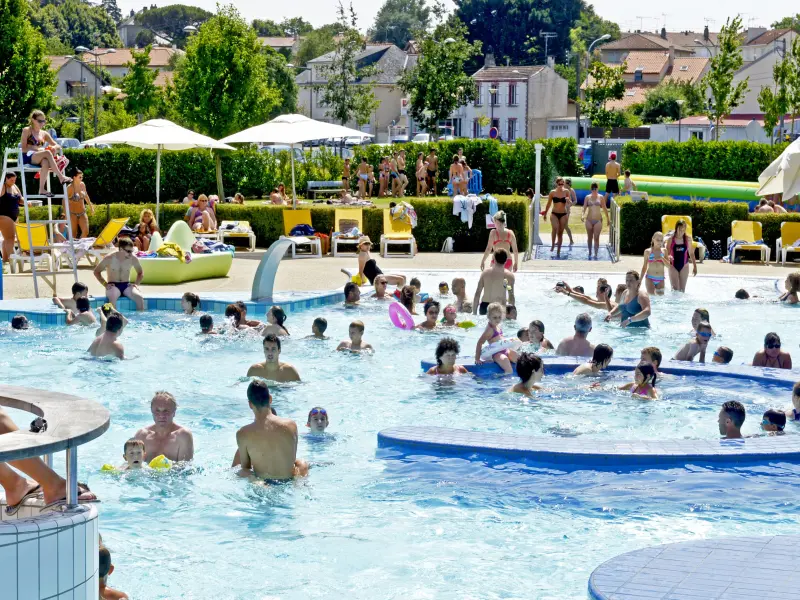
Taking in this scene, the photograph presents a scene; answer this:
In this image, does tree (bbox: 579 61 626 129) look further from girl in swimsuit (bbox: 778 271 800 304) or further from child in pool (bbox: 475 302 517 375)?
child in pool (bbox: 475 302 517 375)

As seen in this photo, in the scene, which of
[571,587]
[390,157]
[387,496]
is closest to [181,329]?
[387,496]

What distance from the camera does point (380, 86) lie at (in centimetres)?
9738

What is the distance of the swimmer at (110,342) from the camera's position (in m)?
12.8

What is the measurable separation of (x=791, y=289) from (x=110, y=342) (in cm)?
948

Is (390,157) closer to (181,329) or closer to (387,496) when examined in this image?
(181,329)

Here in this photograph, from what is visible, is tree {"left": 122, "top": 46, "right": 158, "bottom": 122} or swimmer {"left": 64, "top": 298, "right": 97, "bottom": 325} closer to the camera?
swimmer {"left": 64, "top": 298, "right": 97, "bottom": 325}

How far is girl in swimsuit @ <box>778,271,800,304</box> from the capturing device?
1612 centimetres

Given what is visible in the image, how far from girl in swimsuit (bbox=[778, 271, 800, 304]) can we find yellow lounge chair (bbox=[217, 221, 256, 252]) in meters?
10.8

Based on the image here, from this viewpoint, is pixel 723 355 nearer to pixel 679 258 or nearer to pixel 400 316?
pixel 400 316

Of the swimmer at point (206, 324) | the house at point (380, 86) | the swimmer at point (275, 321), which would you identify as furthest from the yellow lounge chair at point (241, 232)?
the house at point (380, 86)

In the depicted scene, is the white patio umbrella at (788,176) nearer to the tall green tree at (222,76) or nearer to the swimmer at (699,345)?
the swimmer at (699,345)

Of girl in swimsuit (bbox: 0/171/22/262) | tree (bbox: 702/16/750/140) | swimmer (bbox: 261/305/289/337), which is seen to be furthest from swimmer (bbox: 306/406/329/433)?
tree (bbox: 702/16/750/140)

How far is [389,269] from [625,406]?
949 centimetres

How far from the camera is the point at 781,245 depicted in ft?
70.0
